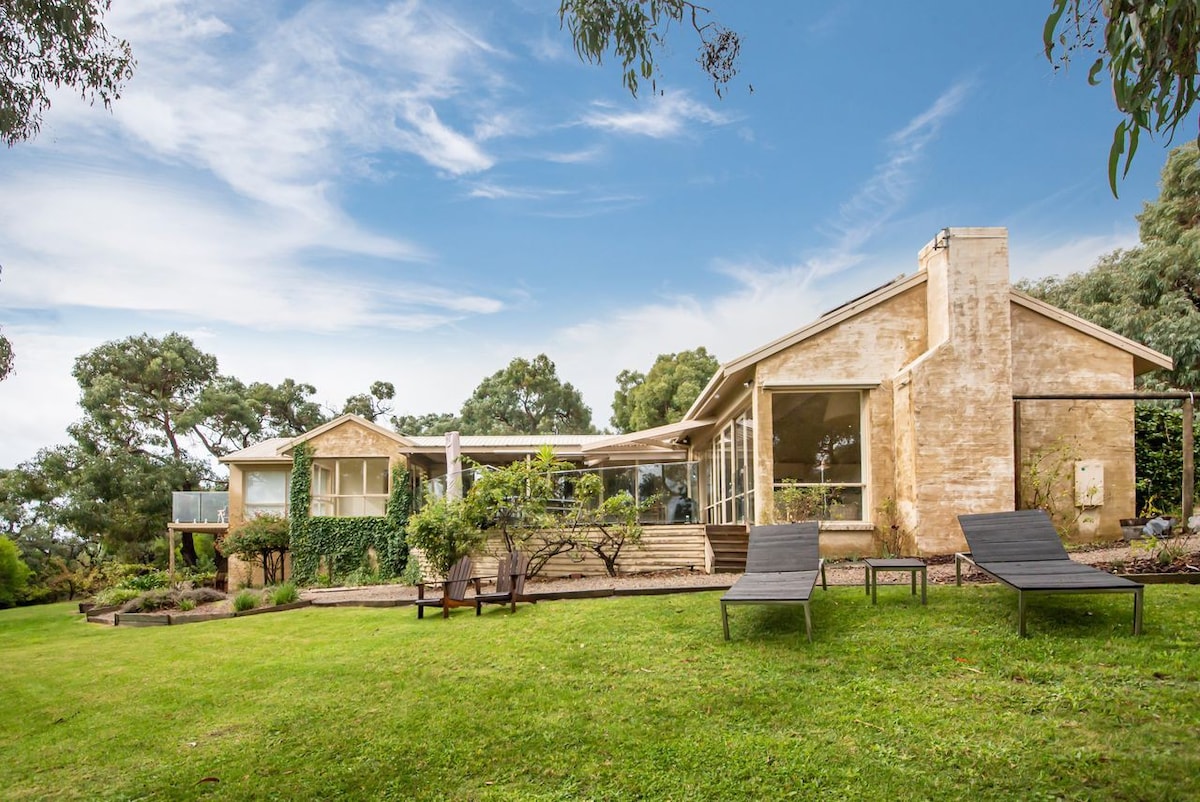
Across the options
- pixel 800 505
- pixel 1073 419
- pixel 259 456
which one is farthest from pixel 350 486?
pixel 1073 419

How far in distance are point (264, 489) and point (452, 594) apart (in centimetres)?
1554

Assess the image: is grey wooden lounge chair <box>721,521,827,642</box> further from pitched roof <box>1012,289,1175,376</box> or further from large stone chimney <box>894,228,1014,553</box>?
pitched roof <box>1012,289,1175,376</box>

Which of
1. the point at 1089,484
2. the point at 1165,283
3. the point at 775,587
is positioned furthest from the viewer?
the point at 1165,283

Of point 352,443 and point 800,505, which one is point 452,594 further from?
point 352,443

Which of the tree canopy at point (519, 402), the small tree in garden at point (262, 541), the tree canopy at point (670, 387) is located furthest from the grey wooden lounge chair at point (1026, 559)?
the tree canopy at point (519, 402)

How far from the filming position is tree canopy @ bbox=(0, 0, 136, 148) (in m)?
6.12

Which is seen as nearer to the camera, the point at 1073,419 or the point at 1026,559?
the point at 1026,559

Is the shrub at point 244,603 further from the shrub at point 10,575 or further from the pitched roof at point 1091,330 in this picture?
the pitched roof at point 1091,330

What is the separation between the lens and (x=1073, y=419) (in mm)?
12945

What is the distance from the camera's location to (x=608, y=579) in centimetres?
1387

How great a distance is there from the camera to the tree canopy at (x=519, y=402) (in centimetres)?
3878

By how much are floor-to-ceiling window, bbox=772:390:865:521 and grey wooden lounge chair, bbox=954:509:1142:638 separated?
459 cm

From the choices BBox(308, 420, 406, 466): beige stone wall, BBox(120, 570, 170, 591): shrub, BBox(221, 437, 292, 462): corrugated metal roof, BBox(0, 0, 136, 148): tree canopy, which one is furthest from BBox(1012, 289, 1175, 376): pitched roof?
BBox(221, 437, 292, 462): corrugated metal roof

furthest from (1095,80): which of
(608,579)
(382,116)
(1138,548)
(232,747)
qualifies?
(382,116)
